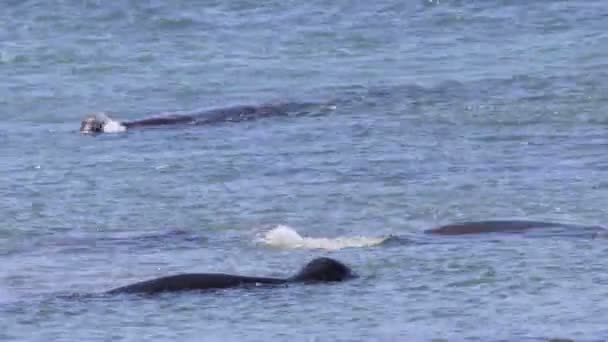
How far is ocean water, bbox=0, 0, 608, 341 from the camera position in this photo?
406 inches

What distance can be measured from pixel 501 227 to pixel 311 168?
11.1 ft

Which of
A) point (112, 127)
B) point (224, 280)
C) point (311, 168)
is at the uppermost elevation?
point (112, 127)

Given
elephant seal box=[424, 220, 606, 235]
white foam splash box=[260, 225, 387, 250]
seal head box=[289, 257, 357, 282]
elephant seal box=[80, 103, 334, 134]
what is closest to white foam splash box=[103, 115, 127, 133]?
elephant seal box=[80, 103, 334, 134]

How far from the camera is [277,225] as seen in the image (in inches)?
515

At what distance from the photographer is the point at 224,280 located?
10.9m

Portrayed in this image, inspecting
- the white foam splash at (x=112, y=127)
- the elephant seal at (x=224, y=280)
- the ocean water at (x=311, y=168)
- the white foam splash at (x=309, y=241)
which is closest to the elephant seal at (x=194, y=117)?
the white foam splash at (x=112, y=127)

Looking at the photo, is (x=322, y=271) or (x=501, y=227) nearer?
(x=322, y=271)

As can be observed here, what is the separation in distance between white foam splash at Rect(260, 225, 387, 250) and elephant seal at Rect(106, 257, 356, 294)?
46.8 inches

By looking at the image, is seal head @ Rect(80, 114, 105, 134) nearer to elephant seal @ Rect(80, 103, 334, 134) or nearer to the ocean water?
elephant seal @ Rect(80, 103, 334, 134)

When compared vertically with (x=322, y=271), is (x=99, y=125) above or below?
above

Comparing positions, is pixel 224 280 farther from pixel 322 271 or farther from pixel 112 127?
pixel 112 127

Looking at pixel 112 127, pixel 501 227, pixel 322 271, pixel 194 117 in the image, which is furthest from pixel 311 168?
pixel 322 271

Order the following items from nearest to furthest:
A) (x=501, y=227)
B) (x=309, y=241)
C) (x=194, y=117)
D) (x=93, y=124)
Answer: (x=501, y=227), (x=309, y=241), (x=93, y=124), (x=194, y=117)

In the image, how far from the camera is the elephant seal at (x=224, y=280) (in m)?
10.8
